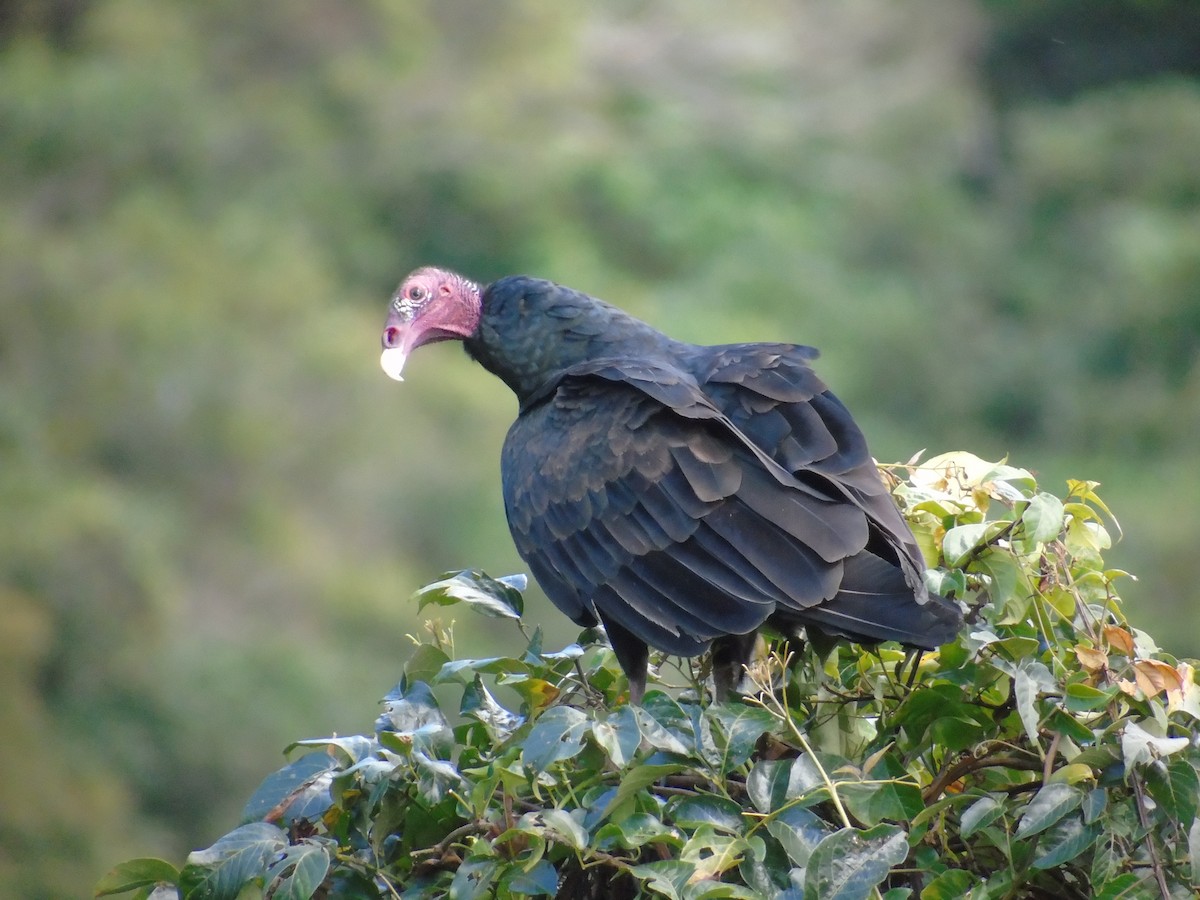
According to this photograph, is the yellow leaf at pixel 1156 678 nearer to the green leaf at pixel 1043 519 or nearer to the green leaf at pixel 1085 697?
the green leaf at pixel 1085 697

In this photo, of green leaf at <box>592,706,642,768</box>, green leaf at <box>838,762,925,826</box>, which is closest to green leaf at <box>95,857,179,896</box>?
green leaf at <box>592,706,642,768</box>

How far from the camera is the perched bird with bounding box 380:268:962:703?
1883mm

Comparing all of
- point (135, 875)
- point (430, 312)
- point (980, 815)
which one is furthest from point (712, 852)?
point (430, 312)

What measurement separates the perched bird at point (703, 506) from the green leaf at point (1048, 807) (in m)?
0.27

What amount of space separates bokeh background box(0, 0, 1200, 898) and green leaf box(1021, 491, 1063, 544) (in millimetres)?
7709

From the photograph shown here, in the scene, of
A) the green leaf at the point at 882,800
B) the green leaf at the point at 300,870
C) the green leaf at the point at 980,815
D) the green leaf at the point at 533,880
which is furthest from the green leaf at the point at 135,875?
the green leaf at the point at 980,815

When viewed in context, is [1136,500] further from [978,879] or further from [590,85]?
[978,879]

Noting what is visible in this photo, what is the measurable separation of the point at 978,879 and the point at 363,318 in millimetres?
11586

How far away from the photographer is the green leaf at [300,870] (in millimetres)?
1410

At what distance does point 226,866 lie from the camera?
1468 mm

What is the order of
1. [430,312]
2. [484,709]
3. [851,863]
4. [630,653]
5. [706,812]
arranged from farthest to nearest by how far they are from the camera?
[430,312], [630,653], [484,709], [706,812], [851,863]

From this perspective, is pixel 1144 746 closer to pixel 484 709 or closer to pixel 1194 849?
pixel 1194 849

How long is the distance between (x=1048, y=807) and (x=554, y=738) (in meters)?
0.46

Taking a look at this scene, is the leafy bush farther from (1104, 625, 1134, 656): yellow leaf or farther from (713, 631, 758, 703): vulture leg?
(713, 631, 758, 703): vulture leg
